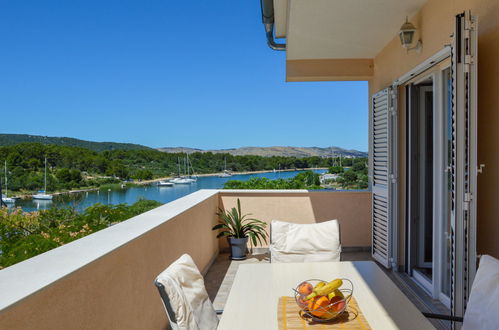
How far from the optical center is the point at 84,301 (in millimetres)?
1854

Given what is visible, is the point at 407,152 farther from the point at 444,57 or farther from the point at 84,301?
the point at 84,301

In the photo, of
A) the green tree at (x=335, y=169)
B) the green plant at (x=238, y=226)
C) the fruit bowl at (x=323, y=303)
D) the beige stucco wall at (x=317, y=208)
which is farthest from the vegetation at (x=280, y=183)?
the fruit bowl at (x=323, y=303)

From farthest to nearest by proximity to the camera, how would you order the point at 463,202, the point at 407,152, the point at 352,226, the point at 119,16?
the point at 119,16 → the point at 352,226 → the point at 407,152 → the point at 463,202

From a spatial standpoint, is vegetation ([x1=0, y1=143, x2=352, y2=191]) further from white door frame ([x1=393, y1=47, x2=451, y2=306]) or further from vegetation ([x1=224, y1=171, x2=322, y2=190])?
white door frame ([x1=393, y1=47, x2=451, y2=306])

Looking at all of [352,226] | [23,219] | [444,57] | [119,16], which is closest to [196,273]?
[444,57]

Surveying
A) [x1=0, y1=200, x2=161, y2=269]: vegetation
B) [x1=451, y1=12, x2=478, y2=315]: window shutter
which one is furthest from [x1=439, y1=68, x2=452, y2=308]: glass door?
[x1=0, y1=200, x2=161, y2=269]: vegetation

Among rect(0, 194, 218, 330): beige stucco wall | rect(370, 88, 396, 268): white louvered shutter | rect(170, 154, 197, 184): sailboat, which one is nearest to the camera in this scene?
rect(0, 194, 218, 330): beige stucco wall

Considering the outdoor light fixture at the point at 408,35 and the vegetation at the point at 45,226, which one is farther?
the outdoor light fixture at the point at 408,35

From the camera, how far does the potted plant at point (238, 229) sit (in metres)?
5.57

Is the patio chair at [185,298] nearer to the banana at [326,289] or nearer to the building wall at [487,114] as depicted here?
the banana at [326,289]

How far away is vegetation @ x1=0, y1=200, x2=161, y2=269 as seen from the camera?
3260mm

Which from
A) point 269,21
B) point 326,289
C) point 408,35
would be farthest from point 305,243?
point 269,21

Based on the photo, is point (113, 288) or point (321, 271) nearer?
point (113, 288)

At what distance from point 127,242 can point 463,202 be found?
6.74 feet
